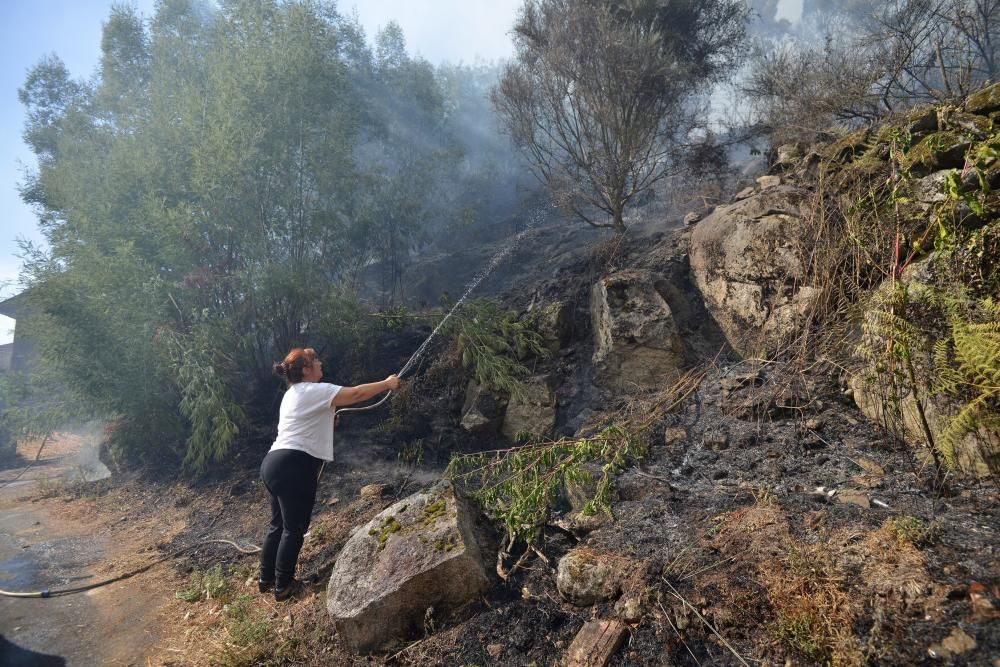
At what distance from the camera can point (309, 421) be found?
3.07 m

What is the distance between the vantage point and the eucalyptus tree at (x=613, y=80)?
650 cm

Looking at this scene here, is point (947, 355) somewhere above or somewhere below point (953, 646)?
above

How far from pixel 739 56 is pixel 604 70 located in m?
2.97

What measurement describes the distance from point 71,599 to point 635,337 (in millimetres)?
4893

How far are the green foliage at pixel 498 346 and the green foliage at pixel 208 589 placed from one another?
113 inches

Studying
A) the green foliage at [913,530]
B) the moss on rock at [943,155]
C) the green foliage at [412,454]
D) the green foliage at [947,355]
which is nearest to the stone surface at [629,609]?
the green foliage at [913,530]

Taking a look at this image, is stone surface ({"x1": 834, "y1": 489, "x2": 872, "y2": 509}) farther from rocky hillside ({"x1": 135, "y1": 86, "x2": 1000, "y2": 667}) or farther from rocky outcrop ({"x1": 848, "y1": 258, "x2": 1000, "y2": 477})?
rocky outcrop ({"x1": 848, "y1": 258, "x2": 1000, "y2": 477})

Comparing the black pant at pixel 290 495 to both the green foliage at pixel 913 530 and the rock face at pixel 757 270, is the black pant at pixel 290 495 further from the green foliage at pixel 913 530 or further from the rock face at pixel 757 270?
the rock face at pixel 757 270

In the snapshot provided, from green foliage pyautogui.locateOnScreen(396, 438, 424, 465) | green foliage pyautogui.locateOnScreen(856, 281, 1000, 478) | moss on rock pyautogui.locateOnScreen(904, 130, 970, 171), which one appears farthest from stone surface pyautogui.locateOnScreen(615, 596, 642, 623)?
green foliage pyautogui.locateOnScreen(396, 438, 424, 465)

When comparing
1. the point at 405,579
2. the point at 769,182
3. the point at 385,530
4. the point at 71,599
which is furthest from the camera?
the point at 769,182

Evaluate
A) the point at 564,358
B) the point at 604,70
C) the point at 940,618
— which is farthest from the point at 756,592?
the point at 604,70

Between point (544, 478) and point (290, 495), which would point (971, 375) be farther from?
point (290, 495)

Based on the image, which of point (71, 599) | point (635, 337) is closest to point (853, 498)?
point (635, 337)

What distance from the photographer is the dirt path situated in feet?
9.36
